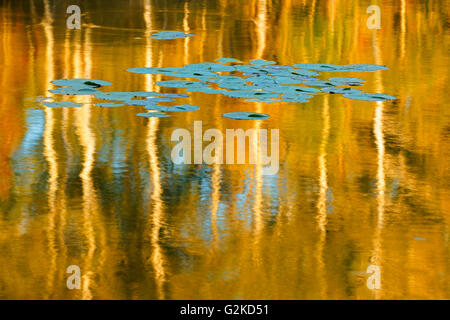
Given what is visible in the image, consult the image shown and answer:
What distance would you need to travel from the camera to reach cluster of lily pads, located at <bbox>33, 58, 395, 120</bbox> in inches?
316

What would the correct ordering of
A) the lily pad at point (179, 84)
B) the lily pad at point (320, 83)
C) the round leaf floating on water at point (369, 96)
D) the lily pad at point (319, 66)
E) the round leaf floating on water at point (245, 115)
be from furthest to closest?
the lily pad at point (319, 66) < the lily pad at point (320, 83) < the lily pad at point (179, 84) < the round leaf floating on water at point (369, 96) < the round leaf floating on water at point (245, 115)

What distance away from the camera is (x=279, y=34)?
40.9 ft

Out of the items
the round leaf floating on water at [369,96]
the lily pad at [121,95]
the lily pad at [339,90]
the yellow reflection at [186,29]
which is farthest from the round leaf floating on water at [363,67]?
the lily pad at [121,95]

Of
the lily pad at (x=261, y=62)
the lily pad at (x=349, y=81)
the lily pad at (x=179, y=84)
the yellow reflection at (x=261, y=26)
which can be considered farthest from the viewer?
the yellow reflection at (x=261, y=26)

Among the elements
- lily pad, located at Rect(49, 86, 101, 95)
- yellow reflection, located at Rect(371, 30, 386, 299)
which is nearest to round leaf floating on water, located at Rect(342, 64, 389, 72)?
yellow reflection, located at Rect(371, 30, 386, 299)

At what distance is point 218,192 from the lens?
575 cm

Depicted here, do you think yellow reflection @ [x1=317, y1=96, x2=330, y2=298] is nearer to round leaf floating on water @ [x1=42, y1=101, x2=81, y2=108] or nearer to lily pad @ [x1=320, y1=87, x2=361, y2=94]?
lily pad @ [x1=320, y1=87, x2=361, y2=94]

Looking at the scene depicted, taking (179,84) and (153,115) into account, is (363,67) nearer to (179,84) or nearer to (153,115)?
(179,84)

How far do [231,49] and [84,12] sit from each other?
151 inches

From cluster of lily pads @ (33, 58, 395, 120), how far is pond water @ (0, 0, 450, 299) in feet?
0.37

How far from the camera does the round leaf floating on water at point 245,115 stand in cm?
754

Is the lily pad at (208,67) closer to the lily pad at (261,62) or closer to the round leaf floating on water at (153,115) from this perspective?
the lily pad at (261,62)

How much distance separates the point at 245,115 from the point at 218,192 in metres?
1.94

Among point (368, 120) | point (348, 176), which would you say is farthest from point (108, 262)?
point (368, 120)
